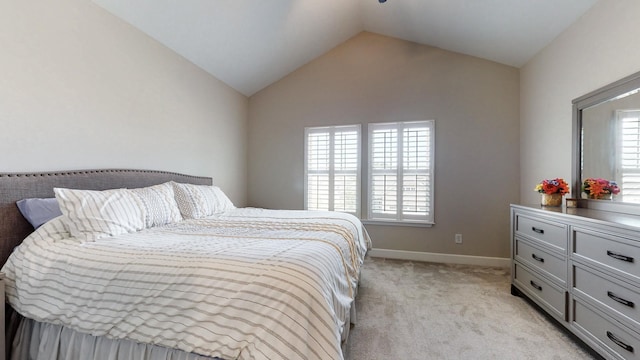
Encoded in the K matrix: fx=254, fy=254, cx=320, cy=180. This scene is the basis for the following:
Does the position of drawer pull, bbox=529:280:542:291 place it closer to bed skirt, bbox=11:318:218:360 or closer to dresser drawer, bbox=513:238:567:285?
dresser drawer, bbox=513:238:567:285

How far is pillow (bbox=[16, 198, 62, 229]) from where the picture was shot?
5.20 feet

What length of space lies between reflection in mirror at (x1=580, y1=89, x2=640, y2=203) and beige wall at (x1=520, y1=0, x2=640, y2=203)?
0.65 ft

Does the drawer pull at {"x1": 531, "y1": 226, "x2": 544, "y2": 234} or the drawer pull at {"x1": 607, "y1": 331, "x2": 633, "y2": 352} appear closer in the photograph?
the drawer pull at {"x1": 607, "y1": 331, "x2": 633, "y2": 352}

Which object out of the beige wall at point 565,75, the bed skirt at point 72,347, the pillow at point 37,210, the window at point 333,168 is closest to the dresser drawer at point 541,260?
the beige wall at point 565,75

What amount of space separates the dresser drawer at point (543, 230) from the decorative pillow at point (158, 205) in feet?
9.74

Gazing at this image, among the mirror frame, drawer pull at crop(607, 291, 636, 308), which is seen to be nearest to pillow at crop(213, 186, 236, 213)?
drawer pull at crop(607, 291, 636, 308)

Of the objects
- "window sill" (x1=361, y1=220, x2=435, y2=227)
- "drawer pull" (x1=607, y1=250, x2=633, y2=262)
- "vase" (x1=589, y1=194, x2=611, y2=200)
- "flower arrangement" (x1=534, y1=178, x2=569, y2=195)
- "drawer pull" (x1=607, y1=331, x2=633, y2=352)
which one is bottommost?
"drawer pull" (x1=607, y1=331, x2=633, y2=352)

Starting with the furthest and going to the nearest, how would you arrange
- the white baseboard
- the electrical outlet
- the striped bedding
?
the electrical outlet < the white baseboard < the striped bedding

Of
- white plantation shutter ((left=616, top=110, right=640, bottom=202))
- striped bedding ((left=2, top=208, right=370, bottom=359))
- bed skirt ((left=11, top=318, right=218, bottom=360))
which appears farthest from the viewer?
white plantation shutter ((left=616, top=110, right=640, bottom=202))

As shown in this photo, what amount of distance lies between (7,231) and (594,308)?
11.8 ft

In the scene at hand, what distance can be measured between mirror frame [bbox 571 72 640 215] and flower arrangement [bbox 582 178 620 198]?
0.19 ft

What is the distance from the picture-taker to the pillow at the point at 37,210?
158cm

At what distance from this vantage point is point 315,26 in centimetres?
327

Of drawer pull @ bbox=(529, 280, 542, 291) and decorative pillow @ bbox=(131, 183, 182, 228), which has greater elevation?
decorative pillow @ bbox=(131, 183, 182, 228)
